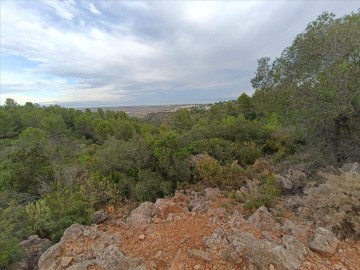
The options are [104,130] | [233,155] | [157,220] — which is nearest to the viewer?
[157,220]

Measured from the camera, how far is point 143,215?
5.12 m

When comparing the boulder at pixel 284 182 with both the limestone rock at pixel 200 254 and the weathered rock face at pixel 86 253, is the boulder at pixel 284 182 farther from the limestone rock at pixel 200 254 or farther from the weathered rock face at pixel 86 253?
the weathered rock face at pixel 86 253

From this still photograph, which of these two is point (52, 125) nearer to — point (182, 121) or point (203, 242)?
point (182, 121)

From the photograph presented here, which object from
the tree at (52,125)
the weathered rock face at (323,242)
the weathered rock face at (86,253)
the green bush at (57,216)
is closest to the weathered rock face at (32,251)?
the green bush at (57,216)

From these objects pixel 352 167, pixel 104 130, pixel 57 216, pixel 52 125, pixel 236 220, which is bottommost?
pixel 104 130

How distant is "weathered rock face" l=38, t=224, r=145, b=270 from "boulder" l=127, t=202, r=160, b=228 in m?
0.47

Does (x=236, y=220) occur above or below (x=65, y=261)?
above

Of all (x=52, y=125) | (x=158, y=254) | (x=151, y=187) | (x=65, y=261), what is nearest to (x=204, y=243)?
(x=158, y=254)

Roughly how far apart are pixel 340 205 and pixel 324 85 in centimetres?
324

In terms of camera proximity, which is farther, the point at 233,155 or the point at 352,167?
the point at 233,155

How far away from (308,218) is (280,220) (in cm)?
52

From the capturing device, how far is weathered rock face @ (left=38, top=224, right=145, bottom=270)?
374cm

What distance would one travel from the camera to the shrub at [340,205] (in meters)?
4.19

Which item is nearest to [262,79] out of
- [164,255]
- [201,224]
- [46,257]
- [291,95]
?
[291,95]
